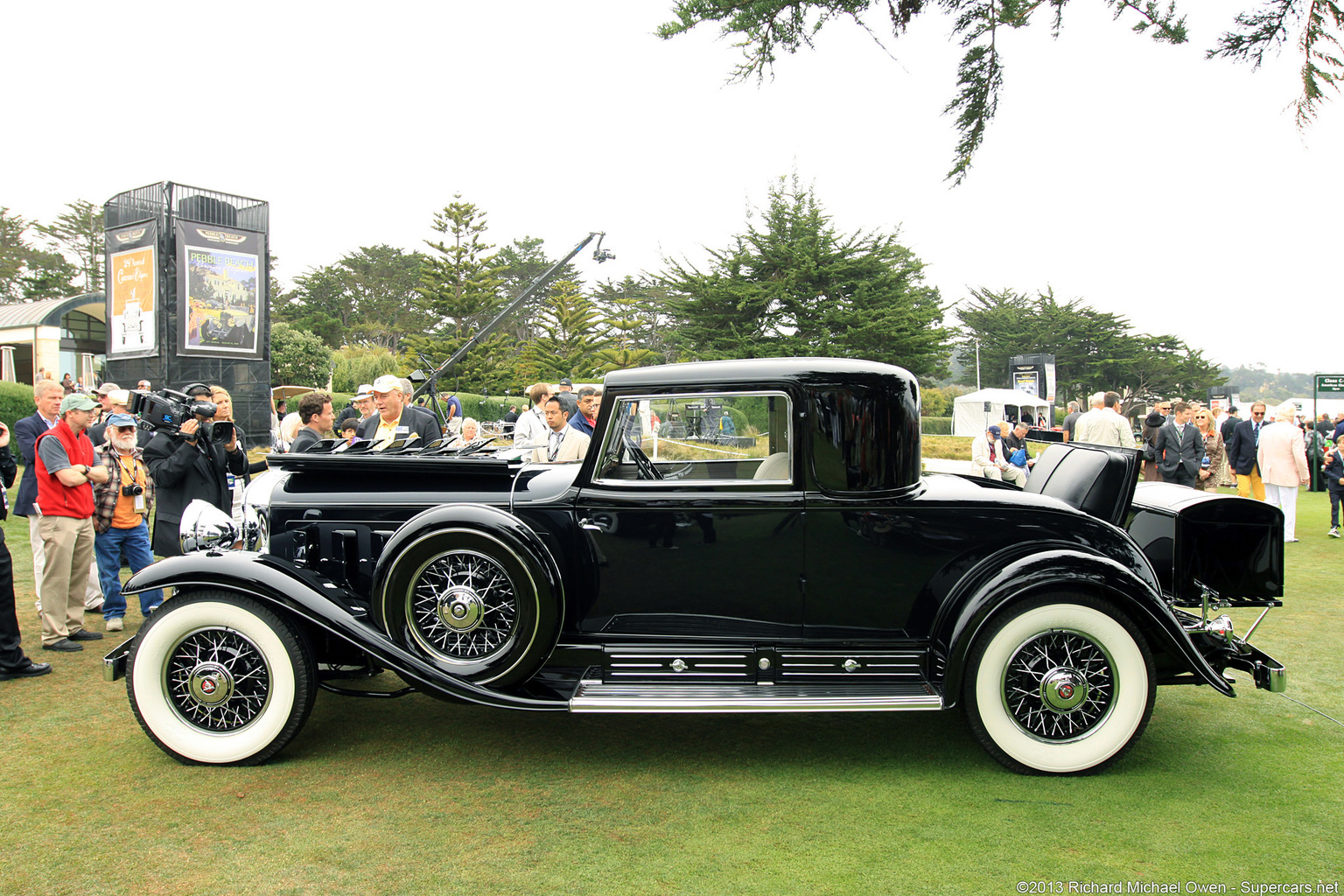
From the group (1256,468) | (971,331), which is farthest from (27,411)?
(971,331)

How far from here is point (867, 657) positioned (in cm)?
361

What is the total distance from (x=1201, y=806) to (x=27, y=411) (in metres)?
23.1

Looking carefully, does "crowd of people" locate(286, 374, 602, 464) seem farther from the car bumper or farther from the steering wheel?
the car bumper

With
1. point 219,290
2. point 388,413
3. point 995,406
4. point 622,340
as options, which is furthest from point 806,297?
point 388,413

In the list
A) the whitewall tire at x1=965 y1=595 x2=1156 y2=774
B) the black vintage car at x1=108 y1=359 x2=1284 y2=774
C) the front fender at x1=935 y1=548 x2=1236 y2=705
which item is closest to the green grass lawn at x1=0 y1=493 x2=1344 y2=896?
the whitewall tire at x1=965 y1=595 x2=1156 y2=774

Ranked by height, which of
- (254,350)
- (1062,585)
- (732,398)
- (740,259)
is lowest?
(1062,585)

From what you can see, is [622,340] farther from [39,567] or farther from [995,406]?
[39,567]

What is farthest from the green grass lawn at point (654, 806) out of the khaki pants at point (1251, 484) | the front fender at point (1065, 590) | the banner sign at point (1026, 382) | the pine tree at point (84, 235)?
the pine tree at point (84, 235)

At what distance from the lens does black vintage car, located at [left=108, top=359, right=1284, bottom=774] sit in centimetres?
345

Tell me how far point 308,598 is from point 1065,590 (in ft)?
10.9

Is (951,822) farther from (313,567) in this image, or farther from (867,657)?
(313,567)

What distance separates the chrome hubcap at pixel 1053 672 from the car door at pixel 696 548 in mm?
984

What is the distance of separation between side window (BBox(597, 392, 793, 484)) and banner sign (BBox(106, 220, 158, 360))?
17870mm

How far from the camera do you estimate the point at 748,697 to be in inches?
135
